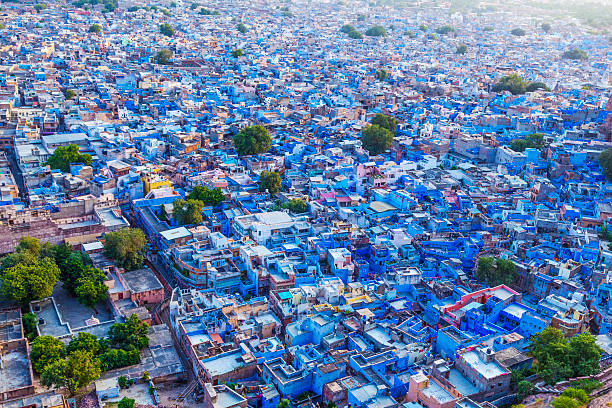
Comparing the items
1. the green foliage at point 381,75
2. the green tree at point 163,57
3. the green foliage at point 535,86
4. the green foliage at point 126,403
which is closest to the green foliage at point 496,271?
the green foliage at point 126,403

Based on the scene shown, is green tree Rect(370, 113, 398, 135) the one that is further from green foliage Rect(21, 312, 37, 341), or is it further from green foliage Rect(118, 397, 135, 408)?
green foliage Rect(118, 397, 135, 408)

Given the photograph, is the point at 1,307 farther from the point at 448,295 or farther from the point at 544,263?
the point at 544,263

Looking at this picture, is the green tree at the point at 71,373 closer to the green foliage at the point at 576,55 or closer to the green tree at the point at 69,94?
the green tree at the point at 69,94

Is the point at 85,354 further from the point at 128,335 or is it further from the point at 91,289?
the point at 91,289

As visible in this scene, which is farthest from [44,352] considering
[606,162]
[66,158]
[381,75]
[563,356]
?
[381,75]

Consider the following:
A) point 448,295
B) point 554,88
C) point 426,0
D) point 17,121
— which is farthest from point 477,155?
point 426,0

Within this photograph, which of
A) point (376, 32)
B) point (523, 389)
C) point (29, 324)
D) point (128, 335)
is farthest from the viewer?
point (376, 32)
